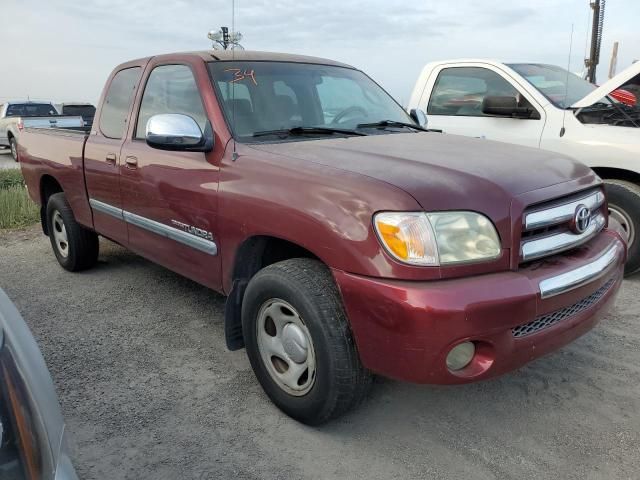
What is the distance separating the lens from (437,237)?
2.19 metres

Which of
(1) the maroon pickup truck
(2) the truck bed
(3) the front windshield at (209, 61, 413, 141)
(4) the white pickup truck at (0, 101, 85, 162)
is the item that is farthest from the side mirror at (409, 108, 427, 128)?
(4) the white pickup truck at (0, 101, 85, 162)

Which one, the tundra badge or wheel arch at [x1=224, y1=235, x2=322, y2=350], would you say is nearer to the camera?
wheel arch at [x1=224, y1=235, x2=322, y2=350]

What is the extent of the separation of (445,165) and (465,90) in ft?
11.8

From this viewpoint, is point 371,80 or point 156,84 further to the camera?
point 371,80

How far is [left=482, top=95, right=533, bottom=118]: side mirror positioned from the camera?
505 cm

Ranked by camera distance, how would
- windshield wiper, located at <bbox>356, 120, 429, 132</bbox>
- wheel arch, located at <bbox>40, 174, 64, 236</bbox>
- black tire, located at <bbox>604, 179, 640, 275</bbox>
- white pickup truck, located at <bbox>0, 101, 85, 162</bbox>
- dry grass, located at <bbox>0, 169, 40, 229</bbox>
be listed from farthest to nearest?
1. white pickup truck, located at <bbox>0, 101, 85, 162</bbox>
2. dry grass, located at <bbox>0, 169, 40, 229</bbox>
3. wheel arch, located at <bbox>40, 174, 64, 236</bbox>
4. black tire, located at <bbox>604, 179, 640, 275</bbox>
5. windshield wiper, located at <bbox>356, 120, 429, 132</bbox>

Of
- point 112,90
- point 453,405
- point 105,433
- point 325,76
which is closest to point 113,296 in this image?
point 112,90

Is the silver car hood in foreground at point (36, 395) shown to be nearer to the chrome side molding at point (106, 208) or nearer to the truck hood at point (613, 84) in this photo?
the chrome side molding at point (106, 208)

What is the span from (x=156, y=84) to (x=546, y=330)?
2940 millimetres

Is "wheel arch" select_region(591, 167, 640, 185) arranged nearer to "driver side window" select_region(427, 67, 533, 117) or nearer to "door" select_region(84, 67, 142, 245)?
"driver side window" select_region(427, 67, 533, 117)

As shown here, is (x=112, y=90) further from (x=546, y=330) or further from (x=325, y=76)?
(x=546, y=330)

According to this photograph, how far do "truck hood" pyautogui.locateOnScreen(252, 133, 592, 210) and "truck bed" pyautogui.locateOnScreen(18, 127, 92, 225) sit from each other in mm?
2289

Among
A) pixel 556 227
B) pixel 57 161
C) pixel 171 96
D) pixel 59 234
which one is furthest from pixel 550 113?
pixel 59 234

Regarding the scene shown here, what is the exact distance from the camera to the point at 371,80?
424 cm
